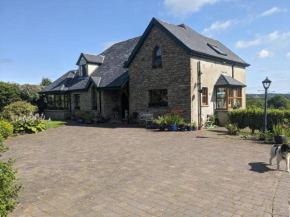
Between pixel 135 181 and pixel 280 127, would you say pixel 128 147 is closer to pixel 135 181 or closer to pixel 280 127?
pixel 135 181

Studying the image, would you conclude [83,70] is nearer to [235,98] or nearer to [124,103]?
[124,103]

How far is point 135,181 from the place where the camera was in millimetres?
5641

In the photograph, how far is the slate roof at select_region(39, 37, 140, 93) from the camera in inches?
813

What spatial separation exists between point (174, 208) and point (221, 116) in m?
14.5

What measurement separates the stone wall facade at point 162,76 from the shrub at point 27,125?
740cm

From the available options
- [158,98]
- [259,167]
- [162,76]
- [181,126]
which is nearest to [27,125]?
[158,98]

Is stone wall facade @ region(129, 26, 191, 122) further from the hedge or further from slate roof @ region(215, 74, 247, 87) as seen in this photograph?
slate roof @ region(215, 74, 247, 87)

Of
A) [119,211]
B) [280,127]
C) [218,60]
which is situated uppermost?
[218,60]

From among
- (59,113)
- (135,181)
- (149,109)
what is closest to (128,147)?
(135,181)

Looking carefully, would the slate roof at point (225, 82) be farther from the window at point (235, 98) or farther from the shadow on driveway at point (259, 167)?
the shadow on driveway at point (259, 167)

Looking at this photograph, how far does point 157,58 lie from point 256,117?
8.46 meters

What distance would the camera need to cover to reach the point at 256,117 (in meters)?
13.1

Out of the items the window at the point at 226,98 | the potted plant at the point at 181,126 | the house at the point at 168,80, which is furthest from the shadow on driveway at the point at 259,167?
the window at the point at 226,98

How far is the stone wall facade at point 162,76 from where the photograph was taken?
16.0 metres
